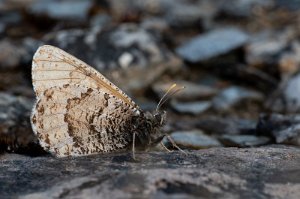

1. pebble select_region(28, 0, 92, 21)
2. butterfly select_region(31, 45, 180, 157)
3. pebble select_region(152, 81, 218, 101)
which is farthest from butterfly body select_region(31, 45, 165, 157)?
pebble select_region(28, 0, 92, 21)

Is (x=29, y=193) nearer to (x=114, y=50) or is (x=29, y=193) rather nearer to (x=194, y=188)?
(x=194, y=188)

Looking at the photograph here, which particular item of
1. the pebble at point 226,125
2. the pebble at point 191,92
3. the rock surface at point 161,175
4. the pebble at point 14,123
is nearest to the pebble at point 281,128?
the pebble at point 226,125

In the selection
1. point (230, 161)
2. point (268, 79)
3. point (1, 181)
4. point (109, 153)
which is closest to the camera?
point (1, 181)

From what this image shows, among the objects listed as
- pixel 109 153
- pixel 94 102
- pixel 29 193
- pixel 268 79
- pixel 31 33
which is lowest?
pixel 29 193

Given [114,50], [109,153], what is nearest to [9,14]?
[114,50]

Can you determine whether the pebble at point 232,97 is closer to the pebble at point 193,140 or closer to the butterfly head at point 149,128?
the pebble at point 193,140

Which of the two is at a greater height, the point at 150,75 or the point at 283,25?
the point at 283,25

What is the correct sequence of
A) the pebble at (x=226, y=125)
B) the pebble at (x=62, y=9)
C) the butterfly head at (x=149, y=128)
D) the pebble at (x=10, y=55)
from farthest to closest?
the pebble at (x=62, y=9)
the pebble at (x=10, y=55)
the pebble at (x=226, y=125)
the butterfly head at (x=149, y=128)
